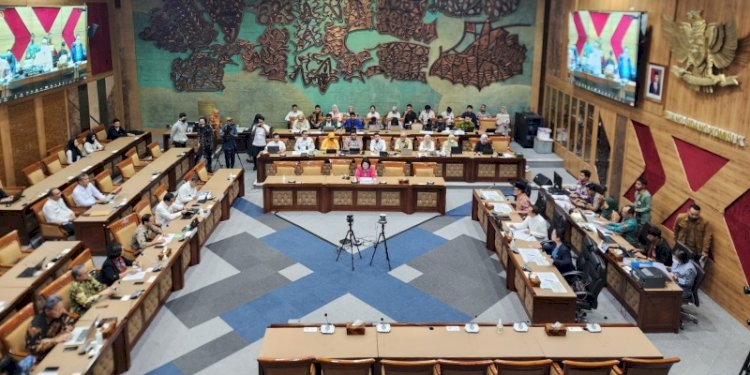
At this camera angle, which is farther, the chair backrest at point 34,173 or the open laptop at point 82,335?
the chair backrest at point 34,173

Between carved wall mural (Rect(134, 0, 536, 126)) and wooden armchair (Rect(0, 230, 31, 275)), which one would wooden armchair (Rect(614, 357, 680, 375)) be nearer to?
wooden armchair (Rect(0, 230, 31, 275))

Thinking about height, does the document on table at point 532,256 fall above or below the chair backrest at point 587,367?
above

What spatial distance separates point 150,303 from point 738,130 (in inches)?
375

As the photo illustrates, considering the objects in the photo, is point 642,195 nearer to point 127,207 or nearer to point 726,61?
point 726,61

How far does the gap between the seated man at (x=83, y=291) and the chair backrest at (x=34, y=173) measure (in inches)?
237

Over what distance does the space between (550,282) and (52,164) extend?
38.7 ft

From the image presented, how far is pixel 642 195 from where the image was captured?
11.8m

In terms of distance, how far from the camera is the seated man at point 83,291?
8414 mm

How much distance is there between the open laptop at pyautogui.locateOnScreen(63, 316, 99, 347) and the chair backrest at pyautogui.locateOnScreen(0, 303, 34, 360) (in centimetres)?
62

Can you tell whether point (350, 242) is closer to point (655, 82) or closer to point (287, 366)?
point (287, 366)

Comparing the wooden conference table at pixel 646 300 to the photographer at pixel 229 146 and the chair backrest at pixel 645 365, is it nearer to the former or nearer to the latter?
the chair backrest at pixel 645 365

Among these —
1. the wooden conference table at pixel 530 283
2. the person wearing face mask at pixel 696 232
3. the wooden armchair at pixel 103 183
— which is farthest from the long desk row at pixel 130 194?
the person wearing face mask at pixel 696 232

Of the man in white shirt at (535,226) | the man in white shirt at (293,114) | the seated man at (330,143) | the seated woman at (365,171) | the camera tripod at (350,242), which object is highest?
the man in white shirt at (293,114)

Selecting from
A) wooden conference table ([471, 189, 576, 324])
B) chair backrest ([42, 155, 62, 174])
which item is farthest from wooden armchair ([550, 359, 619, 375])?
chair backrest ([42, 155, 62, 174])
